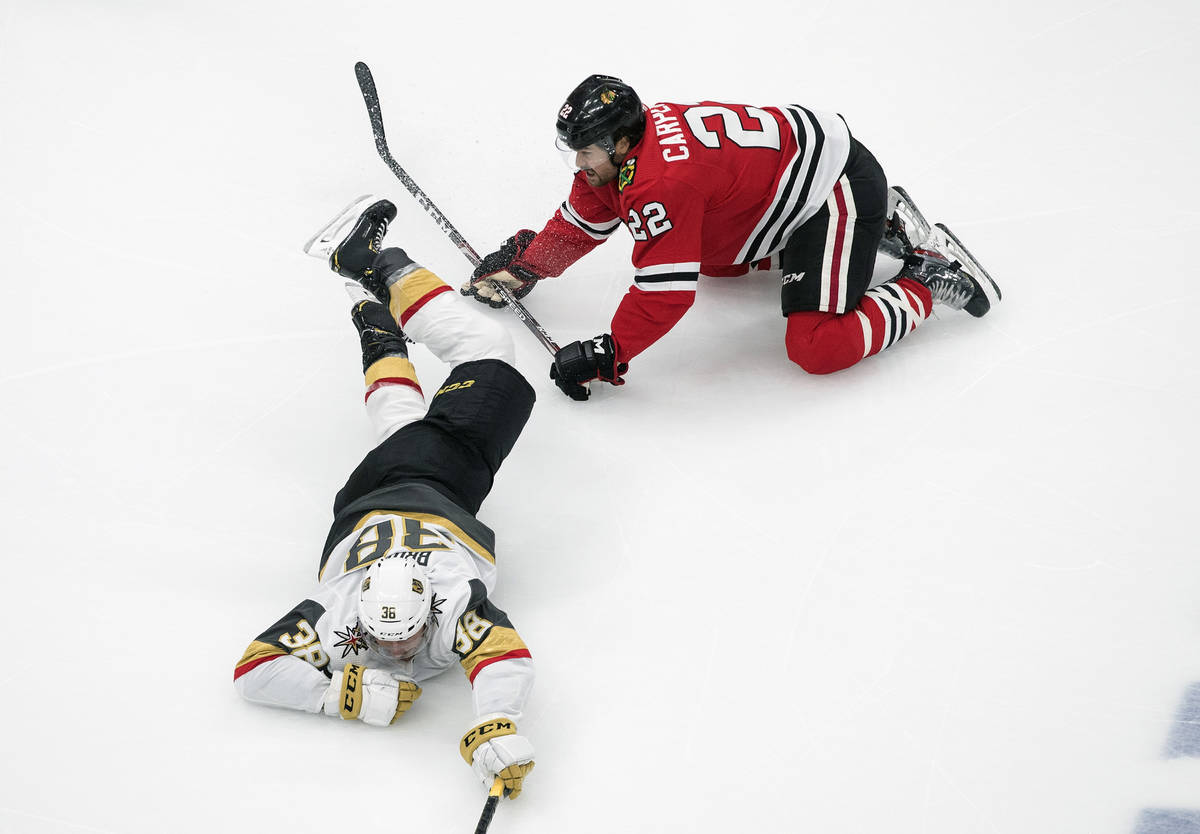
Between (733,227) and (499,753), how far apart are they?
5.12 feet

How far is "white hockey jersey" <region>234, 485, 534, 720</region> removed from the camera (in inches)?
91.5

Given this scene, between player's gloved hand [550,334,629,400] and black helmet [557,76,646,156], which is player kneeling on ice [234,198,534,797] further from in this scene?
black helmet [557,76,646,156]

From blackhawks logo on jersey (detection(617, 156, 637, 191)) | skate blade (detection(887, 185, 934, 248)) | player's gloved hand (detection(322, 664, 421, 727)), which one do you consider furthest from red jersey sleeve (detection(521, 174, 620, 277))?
player's gloved hand (detection(322, 664, 421, 727))

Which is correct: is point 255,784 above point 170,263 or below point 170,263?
below

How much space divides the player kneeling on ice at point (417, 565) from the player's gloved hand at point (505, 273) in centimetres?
54

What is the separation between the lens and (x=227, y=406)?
3.09 meters

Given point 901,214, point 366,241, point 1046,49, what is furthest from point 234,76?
point 1046,49

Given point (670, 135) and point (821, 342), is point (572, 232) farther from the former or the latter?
point (821, 342)

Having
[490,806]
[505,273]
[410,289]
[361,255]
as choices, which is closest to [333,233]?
[361,255]

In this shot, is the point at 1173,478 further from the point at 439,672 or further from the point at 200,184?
the point at 200,184

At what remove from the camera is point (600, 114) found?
2771 millimetres

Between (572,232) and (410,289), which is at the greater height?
(572,232)

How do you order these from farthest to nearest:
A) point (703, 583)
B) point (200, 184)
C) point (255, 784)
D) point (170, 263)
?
point (200, 184) → point (170, 263) → point (703, 583) → point (255, 784)

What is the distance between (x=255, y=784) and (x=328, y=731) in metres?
0.18
